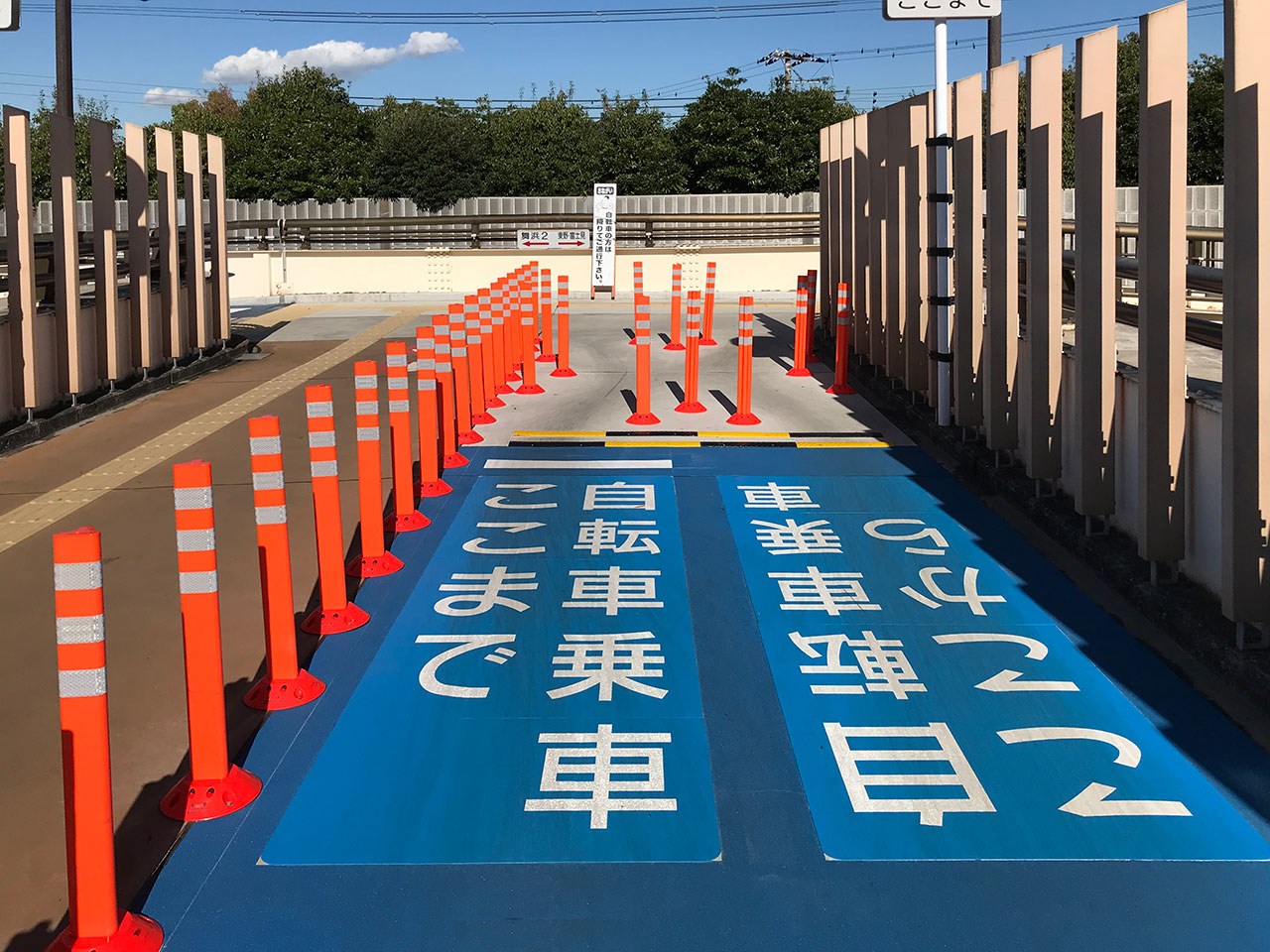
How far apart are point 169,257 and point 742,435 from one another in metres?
7.57

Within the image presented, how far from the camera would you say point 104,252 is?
13.7 metres

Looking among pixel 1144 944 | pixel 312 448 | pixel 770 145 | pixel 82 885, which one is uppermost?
pixel 770 145

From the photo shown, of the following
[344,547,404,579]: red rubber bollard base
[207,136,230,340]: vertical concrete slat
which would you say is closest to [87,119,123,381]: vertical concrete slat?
[207,136,230,340]: vertical concrete slat

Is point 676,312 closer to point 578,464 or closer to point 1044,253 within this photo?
point 578,464

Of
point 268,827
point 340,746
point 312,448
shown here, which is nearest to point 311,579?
point 312,448

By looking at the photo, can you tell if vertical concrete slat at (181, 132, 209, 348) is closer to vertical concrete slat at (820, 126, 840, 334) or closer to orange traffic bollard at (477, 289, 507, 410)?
orange traffic bollard at (477, 289, 507, 410)

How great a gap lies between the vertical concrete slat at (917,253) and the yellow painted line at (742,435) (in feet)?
4.92

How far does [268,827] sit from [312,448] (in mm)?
2296

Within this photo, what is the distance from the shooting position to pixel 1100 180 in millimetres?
7637

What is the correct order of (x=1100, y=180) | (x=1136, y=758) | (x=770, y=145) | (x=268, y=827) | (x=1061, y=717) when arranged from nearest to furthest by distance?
(x=268, y=827), (x=1136, y=758), (x=1061, y=717), (x=1100, y=180), (x=770, y=145)

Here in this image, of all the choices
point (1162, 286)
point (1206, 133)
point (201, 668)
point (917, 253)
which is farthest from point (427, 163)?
point (201, 668)

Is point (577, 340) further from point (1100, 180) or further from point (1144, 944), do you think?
point (1144, 944)

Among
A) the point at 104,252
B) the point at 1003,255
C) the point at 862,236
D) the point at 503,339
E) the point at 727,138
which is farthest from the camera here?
the point at 727,138

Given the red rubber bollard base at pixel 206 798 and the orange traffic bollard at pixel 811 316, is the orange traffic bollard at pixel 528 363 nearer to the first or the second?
the orange traffic bollard at pixel 811 316
